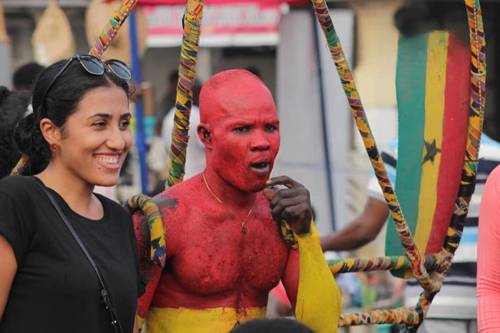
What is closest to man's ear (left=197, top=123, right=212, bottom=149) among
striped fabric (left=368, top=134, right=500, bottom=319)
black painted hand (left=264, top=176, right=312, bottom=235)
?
black painted hand (left=264, top=176, right=312, bottom=235)

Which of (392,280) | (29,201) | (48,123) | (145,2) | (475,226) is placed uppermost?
(145,2)

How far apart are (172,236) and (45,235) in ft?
1.76

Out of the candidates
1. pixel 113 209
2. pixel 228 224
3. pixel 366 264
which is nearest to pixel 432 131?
pixel 366 264

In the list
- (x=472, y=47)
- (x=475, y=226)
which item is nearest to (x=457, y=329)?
(x=475, y=226)

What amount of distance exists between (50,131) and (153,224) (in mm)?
425

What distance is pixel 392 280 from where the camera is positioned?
789 cm

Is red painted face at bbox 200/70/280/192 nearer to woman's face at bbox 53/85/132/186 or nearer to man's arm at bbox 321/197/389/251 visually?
woman's face at bbox 53/85/132/186

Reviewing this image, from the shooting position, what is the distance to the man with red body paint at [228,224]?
10.8 feet

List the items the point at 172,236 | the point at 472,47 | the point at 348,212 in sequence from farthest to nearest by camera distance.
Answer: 1. the point at 348,212
2. the point at 472,47
3. the point at 172,236

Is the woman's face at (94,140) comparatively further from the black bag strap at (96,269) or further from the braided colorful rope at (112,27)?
the braided colorful rope at (112,27)

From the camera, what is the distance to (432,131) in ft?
12.7

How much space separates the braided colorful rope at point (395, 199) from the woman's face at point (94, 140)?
0.74 meters

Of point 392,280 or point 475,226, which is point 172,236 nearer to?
point 475,226

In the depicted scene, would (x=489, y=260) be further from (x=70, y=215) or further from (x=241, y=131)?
(x=70, y=215)
